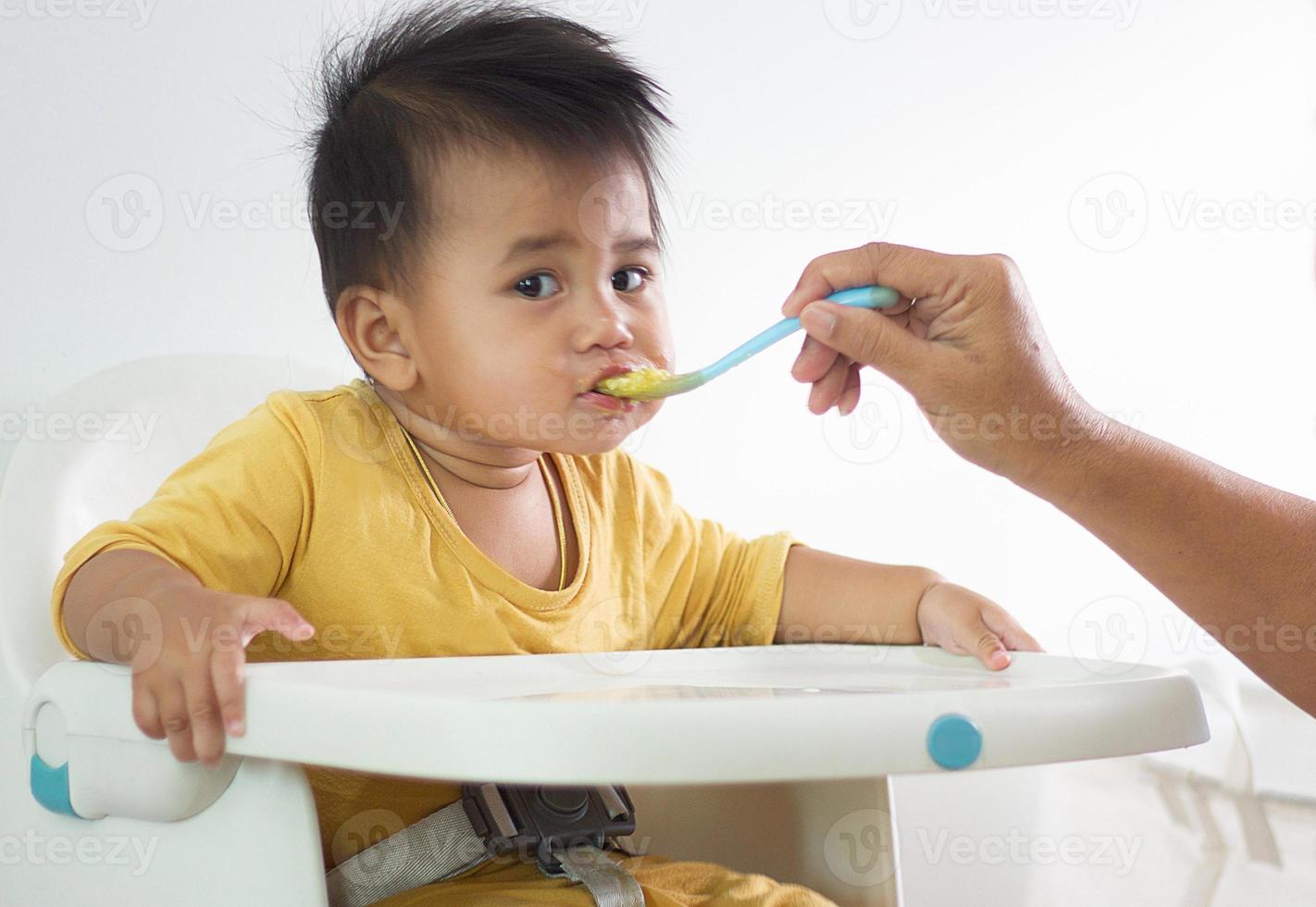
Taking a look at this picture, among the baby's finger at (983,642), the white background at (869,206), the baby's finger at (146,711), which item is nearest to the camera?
the baby's finger at (146,711)

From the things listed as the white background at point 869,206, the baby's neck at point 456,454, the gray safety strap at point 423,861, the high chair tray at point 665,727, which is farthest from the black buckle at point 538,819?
the white background at point 869,206

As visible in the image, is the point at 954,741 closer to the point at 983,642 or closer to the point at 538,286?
the point at 983,642

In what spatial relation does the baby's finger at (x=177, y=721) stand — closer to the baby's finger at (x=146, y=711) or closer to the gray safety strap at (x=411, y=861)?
the baby's finger at (x=146, y=711)

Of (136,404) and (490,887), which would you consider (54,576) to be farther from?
(490,887)

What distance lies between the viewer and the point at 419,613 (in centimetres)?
82

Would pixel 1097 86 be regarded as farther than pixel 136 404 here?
Yes

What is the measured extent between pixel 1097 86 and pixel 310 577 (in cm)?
123

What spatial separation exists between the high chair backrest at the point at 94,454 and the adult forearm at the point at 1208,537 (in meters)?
0.55

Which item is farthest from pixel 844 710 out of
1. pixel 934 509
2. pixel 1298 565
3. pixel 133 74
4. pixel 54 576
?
pixel 934 509

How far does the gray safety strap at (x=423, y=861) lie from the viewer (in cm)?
73

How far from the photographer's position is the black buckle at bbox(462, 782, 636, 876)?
2.41 ft

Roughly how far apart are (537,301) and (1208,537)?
43cm

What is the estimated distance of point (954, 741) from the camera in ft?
1.73

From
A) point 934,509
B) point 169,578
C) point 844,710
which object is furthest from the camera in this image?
point 934,509
